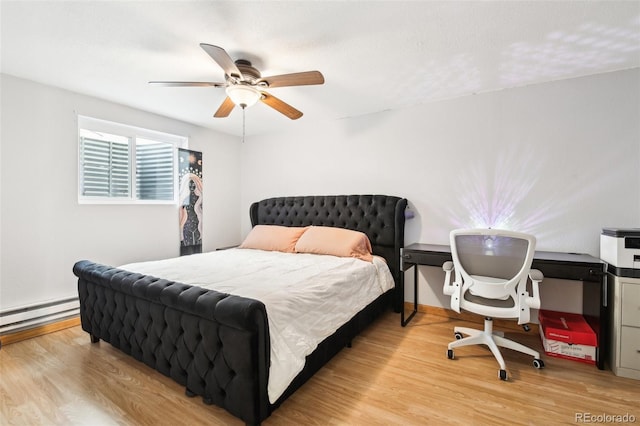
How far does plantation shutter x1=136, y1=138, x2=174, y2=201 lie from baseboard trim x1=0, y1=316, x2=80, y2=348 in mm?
1446

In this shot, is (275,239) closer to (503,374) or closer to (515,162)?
(503,374)

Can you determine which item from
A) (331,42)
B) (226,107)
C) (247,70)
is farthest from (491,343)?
(226,107)

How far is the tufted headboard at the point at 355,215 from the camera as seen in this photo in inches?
122

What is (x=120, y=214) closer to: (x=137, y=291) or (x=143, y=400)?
(x=137, y=291)

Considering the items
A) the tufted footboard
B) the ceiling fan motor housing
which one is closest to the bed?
the tufted footboard

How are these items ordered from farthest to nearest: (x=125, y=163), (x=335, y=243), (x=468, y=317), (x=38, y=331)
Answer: (x=125, y=163) < (x=335, y=243) < (x=468, y=317) < (x=38, y=331)

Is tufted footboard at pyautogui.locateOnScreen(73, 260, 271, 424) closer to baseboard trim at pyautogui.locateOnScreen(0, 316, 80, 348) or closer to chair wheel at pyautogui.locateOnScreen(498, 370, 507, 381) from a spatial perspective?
baseboard trim at pyautogui.locateOnScreen(0, 316, 80, 348)

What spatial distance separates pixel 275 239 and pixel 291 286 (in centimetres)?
164

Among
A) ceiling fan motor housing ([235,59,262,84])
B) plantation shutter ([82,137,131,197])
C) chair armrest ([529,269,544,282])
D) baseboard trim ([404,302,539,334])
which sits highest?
ceiling fan motor housing ([235,59,262,84])

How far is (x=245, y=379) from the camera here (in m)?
1.38

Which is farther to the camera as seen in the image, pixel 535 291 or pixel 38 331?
pixel 38 331

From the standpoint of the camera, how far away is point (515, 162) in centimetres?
272

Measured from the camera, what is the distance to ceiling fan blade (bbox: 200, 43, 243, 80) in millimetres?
1593

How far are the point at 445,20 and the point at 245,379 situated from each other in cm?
237
